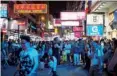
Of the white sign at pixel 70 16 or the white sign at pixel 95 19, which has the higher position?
the white sign at pixel 70 16

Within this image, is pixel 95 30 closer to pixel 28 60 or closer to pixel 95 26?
pixel 95 26

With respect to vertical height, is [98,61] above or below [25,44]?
below

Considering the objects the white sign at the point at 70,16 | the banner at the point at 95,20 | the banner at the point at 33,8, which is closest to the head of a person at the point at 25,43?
→ the banner at the point at 95,20

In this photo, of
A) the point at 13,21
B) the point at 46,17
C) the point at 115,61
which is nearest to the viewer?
the point at 115,61

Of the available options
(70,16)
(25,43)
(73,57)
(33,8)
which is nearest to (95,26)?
(25,43)

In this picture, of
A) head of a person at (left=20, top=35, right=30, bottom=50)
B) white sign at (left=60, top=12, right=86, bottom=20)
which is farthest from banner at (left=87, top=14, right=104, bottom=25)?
white sign at (left=60, top=12, right=86, bottom=20)

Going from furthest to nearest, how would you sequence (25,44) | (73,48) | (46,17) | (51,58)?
1. (46,17)
2. (73,48)
3. (51,58)
4. (25,44)

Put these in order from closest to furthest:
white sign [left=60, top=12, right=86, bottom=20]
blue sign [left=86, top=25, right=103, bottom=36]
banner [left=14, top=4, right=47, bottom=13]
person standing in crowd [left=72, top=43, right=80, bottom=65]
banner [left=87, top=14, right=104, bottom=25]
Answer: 1. blue sign [left=86, top=25, right=103, bottom=36]
2. banner [left=87, top=14, right=104, bottom=25]
3. banner [left=14, top=4, right=47, bottom=13]
4. person standing in crowd [left=72, top=43, right=80, bottom=65]
5. white sign [left=60, top=12, right=86, bottom=20]

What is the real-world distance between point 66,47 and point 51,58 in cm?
1059

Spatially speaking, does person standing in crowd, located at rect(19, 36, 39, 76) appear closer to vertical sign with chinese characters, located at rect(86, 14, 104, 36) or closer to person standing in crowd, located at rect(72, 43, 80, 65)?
vertical sign with chinese characters, located at rect(86, 14, 104, 36)

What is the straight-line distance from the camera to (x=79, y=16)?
101 ft

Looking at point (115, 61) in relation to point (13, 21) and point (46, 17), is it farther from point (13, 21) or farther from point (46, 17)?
point (46, 17)

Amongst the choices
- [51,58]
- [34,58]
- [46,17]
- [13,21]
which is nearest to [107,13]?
[13,21]

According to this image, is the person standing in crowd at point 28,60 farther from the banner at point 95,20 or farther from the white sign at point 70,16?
the white sign at point 70,16
